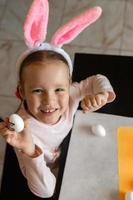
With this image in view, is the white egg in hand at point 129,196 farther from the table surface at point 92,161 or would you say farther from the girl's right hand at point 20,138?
the girl's right hand at point 20,138

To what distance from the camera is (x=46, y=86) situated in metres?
0.81

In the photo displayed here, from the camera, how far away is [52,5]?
194cm

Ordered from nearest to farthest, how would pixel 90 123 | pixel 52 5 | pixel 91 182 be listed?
pixel 91 182 → pixel 90 123 → pixel 52 5

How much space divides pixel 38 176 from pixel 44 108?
151 millimetres

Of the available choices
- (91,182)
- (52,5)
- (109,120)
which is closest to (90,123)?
(109,120)

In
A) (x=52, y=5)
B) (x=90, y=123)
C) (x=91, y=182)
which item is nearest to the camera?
(x=91, y=182)

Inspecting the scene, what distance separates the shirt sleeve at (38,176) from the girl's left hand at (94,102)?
175 mm

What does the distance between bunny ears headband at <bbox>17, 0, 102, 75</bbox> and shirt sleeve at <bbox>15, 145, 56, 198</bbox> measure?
0.24 m

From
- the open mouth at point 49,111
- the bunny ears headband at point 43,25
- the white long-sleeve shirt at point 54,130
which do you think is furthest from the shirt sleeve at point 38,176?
the bunny ears headband at point 43,25

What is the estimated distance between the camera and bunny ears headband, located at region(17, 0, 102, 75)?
31.5 inches

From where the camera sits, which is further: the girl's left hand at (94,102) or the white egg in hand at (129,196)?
the girl's left hand at (94,102)

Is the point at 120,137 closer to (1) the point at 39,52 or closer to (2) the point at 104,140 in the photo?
(2) the point at 104,140

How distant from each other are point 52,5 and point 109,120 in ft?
3.96

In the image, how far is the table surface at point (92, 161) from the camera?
2.47 feet
